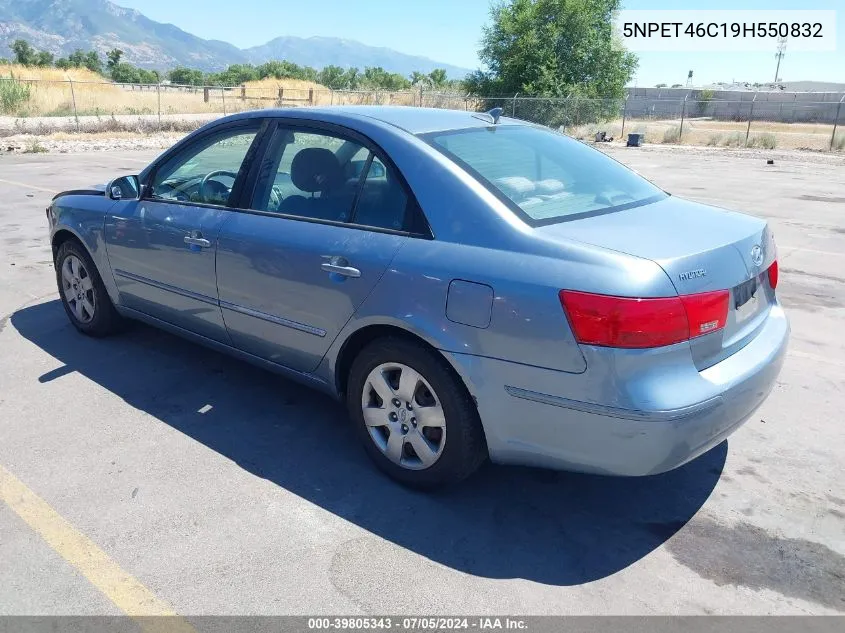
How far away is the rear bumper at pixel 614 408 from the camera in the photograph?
100 inches

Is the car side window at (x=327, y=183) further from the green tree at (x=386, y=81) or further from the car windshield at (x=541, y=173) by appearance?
the green tree at (x=386, y=81)

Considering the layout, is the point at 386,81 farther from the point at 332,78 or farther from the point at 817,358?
the point at 817,358

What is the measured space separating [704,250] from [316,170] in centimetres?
198

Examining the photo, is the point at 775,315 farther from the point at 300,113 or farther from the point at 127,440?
the point at 127,440

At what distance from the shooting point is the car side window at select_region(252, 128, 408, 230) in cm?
326

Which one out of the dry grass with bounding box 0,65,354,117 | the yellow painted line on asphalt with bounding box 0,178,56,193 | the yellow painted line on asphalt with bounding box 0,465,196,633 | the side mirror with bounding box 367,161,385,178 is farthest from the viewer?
the dry grass with bounding box 0,65,354,117

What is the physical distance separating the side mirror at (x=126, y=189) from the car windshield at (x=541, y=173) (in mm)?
2196

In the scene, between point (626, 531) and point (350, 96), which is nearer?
point (626, 531)

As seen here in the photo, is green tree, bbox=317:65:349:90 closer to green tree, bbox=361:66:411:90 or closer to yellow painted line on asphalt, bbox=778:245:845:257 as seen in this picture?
green tree, bbox=361:66:411:90

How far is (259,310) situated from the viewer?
3.71m

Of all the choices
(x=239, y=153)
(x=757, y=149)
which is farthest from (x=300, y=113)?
(x=757, y=149)

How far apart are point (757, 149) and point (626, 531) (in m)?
27.5

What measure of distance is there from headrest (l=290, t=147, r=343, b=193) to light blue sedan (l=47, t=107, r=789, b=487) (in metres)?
0.01

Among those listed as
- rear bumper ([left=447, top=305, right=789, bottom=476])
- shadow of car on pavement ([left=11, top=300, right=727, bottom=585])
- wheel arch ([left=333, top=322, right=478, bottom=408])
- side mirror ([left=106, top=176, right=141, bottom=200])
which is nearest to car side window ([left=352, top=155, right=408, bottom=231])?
wheel arch ([left=333, top=322, right=478, bottom=408])
